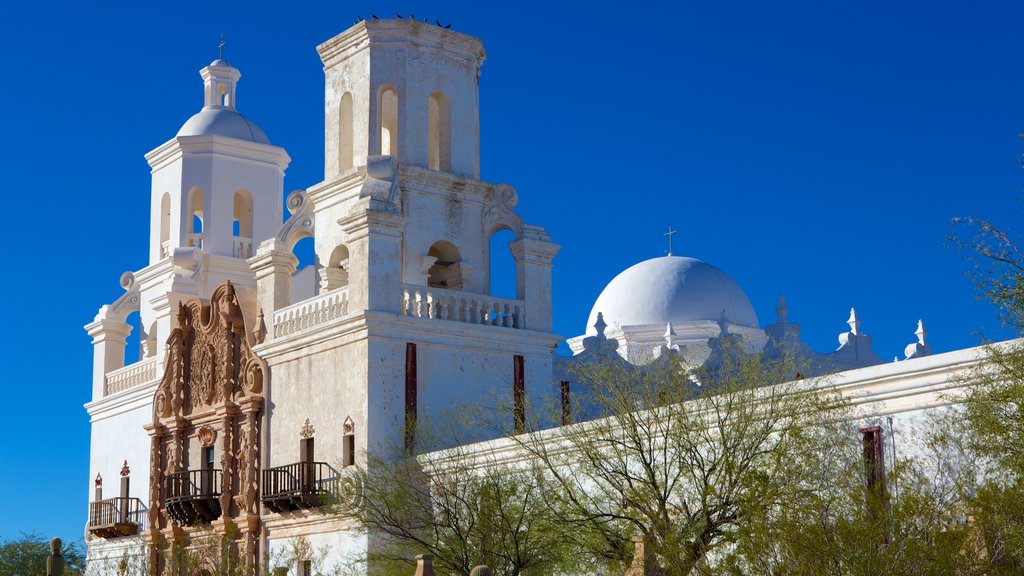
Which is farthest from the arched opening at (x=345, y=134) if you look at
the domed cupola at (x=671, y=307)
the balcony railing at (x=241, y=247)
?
the domed cupola at (x=671, y=307)

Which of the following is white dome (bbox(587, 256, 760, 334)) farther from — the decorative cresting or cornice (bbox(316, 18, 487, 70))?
the decorative cresting

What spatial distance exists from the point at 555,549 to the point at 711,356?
12.9m

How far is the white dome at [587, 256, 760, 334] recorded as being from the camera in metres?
42.0

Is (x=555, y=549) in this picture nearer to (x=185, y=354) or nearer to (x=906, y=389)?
(x=906, y=389)

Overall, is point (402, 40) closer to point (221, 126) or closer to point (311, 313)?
point (311, 313)

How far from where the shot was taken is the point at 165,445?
120ft

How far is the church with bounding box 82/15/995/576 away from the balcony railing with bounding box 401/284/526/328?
0.16ft

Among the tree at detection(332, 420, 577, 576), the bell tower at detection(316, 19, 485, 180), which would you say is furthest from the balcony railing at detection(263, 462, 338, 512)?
the bell tower at detection(316, 19, 485, 180)

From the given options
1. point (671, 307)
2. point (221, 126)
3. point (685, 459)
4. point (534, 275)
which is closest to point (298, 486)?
point (534, 275)

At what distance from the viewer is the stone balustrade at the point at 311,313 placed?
3056cm

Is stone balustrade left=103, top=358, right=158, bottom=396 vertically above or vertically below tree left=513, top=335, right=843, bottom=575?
above

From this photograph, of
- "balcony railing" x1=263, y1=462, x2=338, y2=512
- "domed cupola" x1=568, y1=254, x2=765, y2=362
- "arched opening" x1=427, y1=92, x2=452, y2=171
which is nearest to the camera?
"balcony railing" x1=263, y1=462, x2=338, y2=512

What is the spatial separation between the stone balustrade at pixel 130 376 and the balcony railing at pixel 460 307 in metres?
10.7

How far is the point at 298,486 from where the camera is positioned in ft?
99.3
